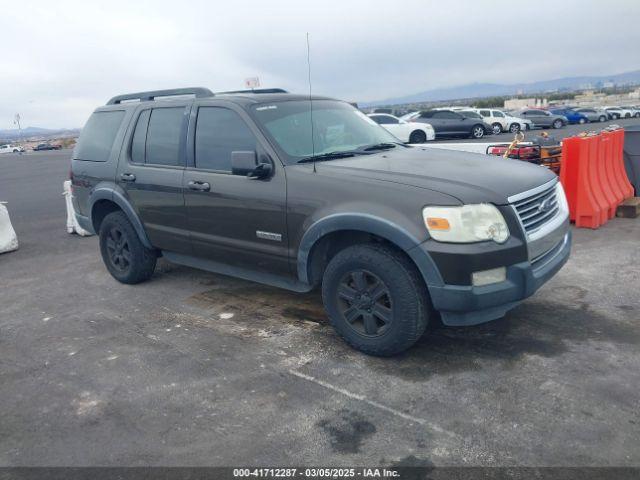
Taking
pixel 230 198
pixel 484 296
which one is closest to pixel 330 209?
pixel 230 198

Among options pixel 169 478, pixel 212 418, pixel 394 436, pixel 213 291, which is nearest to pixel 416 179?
pixel 394 436

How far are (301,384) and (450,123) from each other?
26.1 meters

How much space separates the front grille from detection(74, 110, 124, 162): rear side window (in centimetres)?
414

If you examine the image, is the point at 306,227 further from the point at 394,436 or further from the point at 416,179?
the point at 394,436

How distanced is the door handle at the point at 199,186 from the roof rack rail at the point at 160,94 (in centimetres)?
91

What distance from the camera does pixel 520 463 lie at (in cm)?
279

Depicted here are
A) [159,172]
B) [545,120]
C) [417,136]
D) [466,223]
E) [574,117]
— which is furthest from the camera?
[574,117]

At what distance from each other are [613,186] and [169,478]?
7.52 m

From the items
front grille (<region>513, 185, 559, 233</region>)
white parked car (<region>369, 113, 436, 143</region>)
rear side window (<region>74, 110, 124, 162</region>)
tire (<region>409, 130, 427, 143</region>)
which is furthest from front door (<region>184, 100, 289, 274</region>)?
tire (<region>409, 130, 427, 143</region>)

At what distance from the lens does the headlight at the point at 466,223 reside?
3516 millimetres

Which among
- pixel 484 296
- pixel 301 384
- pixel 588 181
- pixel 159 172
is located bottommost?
pixel 301 384

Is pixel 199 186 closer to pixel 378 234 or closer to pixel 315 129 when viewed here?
→ pixel 315 129

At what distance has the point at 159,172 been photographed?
207 inches

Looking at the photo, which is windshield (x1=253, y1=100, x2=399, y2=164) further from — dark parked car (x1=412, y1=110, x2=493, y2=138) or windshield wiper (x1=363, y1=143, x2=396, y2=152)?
dark parked car (x1=412, y1=110, x2=493, y2=138)
